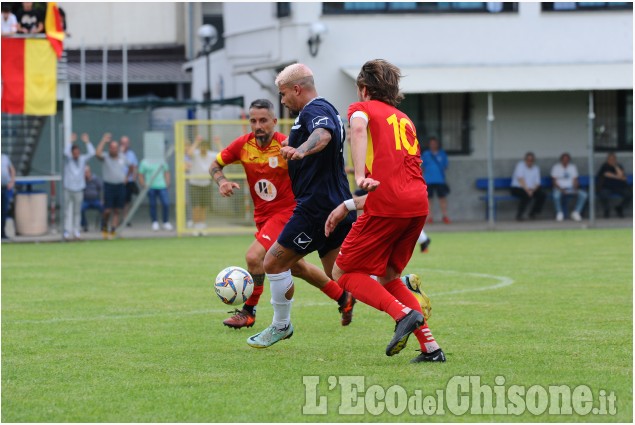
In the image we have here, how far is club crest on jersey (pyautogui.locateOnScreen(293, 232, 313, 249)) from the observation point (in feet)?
27.1

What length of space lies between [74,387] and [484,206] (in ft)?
69.8

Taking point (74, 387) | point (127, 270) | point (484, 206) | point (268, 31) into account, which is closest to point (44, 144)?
point (268, 31)

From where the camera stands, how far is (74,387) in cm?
687

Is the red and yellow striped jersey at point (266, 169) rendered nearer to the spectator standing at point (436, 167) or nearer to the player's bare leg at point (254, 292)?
the player's bare leg at point (254, 292)

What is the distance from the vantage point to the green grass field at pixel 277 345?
629 centimetres

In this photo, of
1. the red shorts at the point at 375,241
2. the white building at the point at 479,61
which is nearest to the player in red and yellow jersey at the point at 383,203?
the red shorts at the point at 375,241

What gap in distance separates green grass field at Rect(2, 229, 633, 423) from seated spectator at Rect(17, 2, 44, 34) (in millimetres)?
8141

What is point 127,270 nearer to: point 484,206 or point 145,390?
point 145,390

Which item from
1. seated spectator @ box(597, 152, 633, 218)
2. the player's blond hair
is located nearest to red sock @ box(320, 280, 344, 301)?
the player's blond hair

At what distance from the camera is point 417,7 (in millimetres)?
27625

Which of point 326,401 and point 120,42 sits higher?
point 120,42

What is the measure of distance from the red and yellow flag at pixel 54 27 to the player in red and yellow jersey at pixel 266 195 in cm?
1392

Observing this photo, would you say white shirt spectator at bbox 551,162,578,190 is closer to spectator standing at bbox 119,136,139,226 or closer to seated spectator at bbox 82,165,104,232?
spectator standing at bbox 119,136,139,226

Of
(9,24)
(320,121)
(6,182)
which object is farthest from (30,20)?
(320,121)
